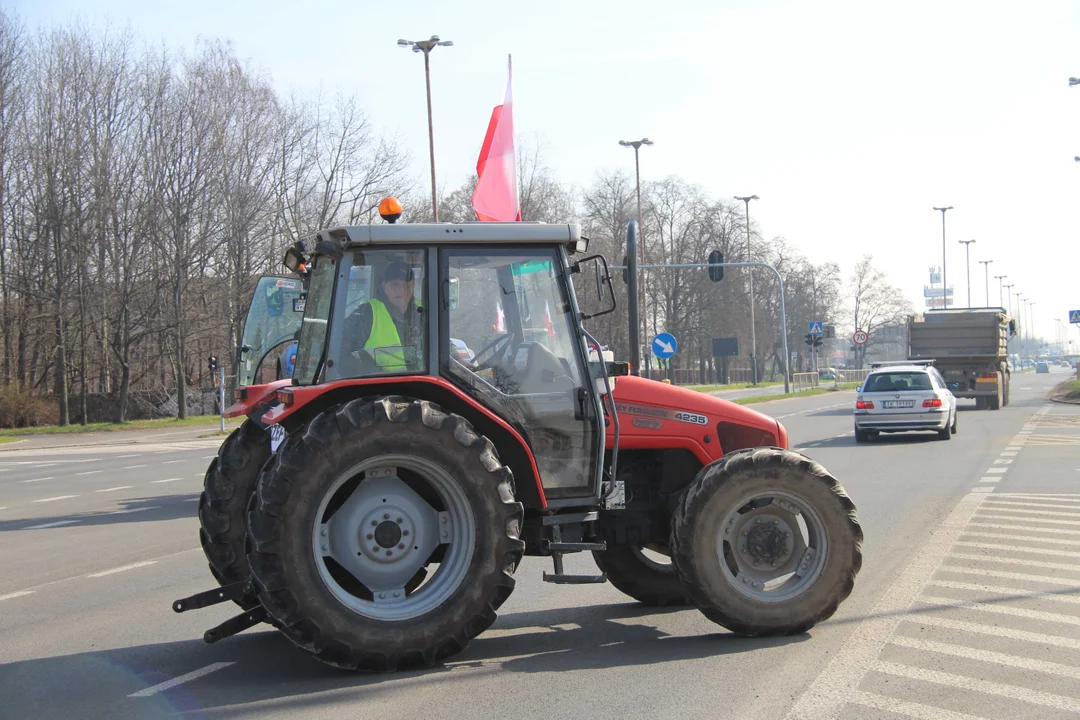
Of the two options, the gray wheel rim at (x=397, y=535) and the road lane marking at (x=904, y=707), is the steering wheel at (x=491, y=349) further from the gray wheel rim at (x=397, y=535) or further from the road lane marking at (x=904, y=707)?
the road lane marking at (x=904, y=707)

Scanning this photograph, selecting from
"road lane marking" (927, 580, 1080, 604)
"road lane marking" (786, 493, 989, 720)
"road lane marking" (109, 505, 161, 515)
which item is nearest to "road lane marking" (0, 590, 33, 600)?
"road lane marking" (109, 505, 161, 515)

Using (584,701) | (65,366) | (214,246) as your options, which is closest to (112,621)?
(584,701)

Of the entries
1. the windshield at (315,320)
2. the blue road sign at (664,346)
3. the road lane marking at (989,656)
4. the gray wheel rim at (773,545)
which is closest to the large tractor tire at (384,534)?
the windshield at (315,320)

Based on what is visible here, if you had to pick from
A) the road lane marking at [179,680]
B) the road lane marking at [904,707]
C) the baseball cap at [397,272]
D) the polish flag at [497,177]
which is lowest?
the road lane marking at [179,680]

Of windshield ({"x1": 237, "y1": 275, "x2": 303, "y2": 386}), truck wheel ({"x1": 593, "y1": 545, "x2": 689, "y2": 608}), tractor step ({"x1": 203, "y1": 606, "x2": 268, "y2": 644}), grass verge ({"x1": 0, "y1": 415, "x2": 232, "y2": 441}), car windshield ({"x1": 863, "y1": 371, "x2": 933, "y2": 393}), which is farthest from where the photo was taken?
grass verge ({"x1": 0, "y1": 415, "x2": 232, "y2": 441})

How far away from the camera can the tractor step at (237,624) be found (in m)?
5.49

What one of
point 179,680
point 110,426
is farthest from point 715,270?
point 179,680

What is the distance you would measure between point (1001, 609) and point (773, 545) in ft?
5.95

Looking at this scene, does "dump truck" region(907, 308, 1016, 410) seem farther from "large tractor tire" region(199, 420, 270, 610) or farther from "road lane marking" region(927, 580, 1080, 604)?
"large tractor tire" region(199, 420, 270, 610)

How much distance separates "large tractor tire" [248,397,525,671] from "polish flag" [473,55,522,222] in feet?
9.97

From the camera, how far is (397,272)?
585 centimetres

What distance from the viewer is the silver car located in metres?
22.2

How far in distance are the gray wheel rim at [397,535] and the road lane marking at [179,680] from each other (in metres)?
0.82

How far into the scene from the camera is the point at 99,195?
149ft
